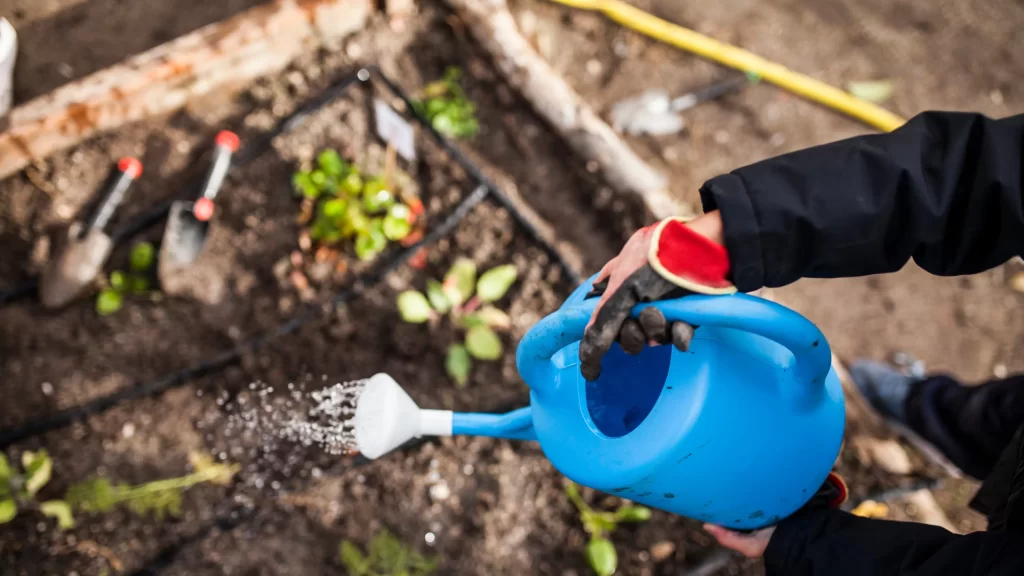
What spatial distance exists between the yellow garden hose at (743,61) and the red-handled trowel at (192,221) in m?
1.24

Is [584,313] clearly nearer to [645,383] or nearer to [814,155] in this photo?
[645,383]

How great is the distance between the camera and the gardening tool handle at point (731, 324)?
78 centimetres

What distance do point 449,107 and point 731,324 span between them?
150cm

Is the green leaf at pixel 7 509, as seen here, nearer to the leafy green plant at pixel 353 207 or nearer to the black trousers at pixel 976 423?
the leafy green plant at pixel 353 207

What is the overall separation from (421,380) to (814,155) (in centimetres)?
111

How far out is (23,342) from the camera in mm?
1756

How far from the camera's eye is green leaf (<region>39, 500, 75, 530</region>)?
1.56 metres

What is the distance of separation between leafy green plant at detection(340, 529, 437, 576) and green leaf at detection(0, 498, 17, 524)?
2.45ft

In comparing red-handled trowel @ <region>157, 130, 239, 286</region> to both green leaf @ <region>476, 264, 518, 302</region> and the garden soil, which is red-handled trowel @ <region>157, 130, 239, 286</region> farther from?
green leaf @ <region>476, 264, 518, 302</region>

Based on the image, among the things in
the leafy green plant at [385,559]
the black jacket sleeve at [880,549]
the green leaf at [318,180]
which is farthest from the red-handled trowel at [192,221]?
the black jacket sleeve at [880,549]

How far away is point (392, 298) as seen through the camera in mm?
1857

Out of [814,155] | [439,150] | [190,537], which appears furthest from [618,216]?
[190,537]

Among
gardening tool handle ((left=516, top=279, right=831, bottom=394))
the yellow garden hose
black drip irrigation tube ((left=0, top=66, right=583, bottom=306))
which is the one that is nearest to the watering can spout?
gardening tool handle ((left=516, top=279, right=831, bottom=394))

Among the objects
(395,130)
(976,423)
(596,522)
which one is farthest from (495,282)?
(976,423)
